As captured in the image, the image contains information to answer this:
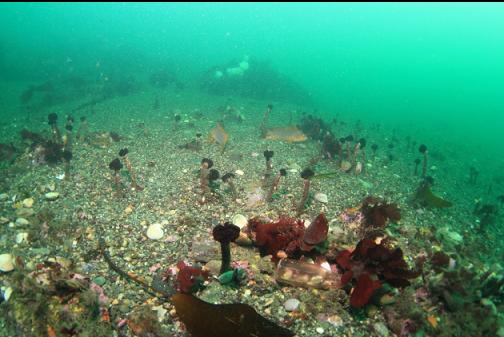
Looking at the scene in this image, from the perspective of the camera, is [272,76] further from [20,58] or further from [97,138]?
[20,58]

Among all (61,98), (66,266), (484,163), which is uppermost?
(66,266)

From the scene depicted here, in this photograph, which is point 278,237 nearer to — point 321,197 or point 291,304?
point 291,304

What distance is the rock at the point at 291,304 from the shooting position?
437cm

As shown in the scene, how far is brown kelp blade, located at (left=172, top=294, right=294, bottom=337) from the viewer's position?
3785mm

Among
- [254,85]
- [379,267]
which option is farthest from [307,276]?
[254,85]

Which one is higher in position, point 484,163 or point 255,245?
point 255,245

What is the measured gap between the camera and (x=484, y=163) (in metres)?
19.5

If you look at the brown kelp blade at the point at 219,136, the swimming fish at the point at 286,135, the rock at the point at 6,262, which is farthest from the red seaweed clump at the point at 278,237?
the swimming fish at the point at 286,135

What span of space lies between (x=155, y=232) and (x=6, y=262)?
2484mm

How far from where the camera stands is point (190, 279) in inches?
184

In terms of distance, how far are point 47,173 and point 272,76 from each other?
26984 mm

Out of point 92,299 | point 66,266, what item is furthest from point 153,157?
point 92,299

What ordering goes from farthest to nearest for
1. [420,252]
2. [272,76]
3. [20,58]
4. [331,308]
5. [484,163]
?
[20,58]
[272,76]
[484,163]
[420,252]
[331,308]

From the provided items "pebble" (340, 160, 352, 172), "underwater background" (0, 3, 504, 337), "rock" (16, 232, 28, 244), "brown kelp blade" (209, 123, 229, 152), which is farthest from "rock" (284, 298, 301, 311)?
"brown kelp blade" (209, 123, 229, 152)
